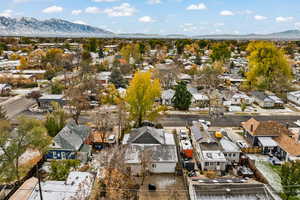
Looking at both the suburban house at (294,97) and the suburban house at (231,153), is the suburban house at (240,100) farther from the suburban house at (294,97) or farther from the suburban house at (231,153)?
the suburban house at (231,153)

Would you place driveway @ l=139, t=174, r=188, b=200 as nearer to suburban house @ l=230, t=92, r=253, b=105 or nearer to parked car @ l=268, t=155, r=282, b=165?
parked car @ l=268, t=155, r=282, b=165

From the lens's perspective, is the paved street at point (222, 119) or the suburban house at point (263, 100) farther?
the suburban house at point (263, 100)

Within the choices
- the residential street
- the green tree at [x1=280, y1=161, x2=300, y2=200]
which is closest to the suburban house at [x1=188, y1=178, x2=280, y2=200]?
the green tree at [x1=280, y1=161, x2=300, y2=200]

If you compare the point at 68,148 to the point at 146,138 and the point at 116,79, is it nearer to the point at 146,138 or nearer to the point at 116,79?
the point at 146,138

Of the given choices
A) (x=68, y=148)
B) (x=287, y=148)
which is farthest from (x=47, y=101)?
(x=287, y=148)

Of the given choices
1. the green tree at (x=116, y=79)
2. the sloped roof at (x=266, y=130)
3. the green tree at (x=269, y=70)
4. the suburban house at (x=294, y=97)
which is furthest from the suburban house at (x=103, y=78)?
the suburban house at (x=294, y=97)

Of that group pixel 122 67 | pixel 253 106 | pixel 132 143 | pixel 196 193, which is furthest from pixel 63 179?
pixel 122 67
